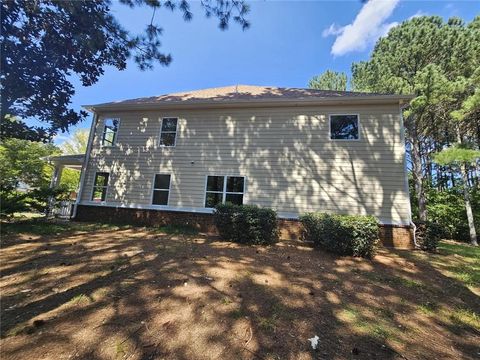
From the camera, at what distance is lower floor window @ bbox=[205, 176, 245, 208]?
10.3m

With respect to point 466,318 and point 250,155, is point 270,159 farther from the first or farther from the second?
point 466,318

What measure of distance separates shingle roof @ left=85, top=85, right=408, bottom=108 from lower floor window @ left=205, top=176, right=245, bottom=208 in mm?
3297

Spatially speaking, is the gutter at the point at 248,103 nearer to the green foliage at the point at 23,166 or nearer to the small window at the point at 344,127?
the small window at the point at 344,127

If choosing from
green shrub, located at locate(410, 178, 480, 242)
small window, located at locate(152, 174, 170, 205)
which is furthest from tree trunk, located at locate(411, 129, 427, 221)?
small window, located at locate(152, 174, 170, 205)

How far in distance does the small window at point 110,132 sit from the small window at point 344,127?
9.66 metres

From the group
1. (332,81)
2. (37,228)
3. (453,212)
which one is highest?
(332,81)

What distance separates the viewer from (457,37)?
12.9 metres

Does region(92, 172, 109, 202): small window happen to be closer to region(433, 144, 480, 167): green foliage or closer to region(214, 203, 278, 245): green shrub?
region(214, 203, 278, 245): green shrub

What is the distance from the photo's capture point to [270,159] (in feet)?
33.5

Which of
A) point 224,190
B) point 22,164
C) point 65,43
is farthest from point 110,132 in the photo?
point 22,164

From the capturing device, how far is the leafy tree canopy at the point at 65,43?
14.8 ft

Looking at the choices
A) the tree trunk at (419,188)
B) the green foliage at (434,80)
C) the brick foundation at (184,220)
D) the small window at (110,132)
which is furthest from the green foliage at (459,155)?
the small window at (110,132)

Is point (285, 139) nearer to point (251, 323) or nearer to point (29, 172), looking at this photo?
point (251, 323)

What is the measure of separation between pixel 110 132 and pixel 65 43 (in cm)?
754
